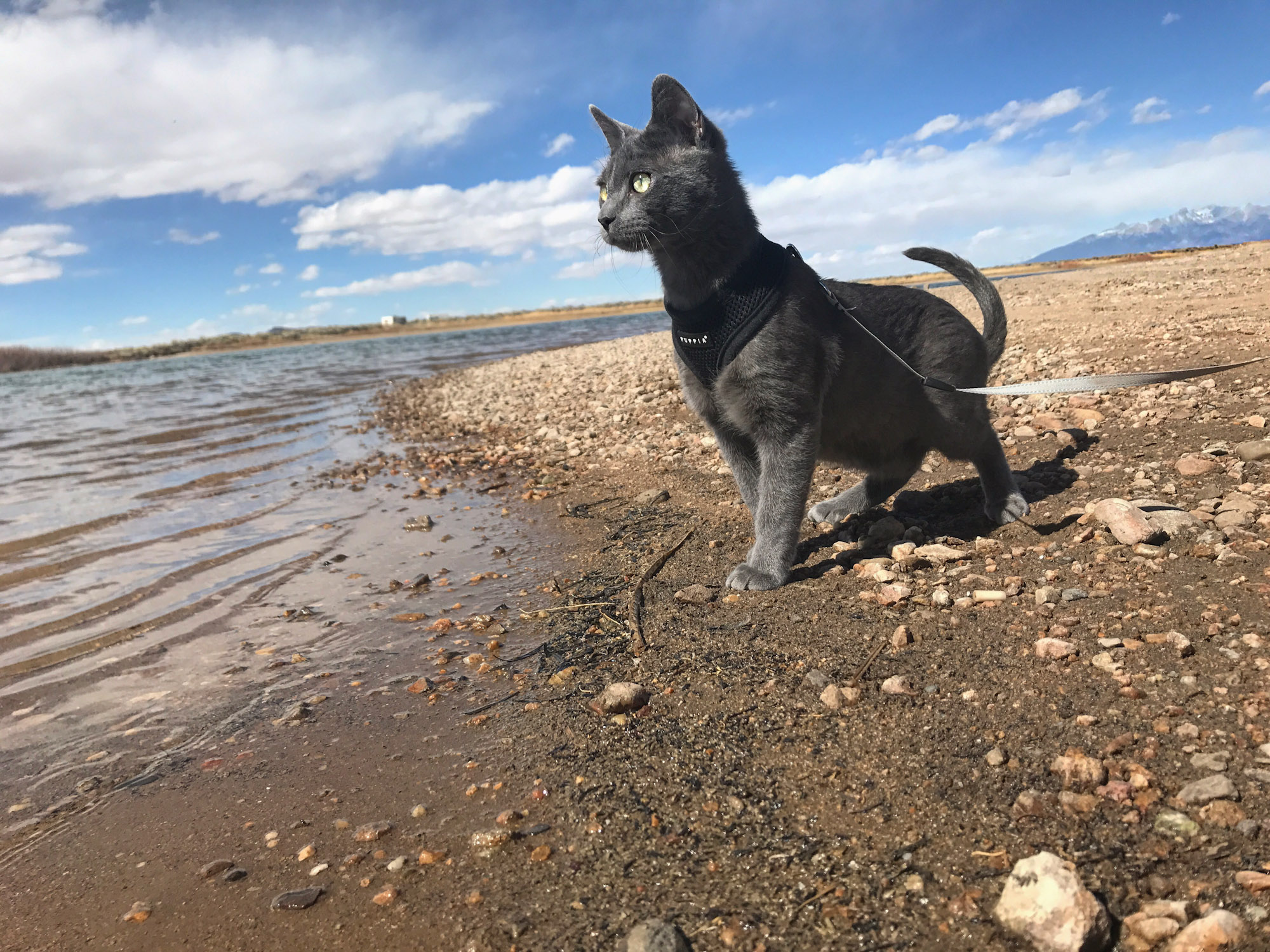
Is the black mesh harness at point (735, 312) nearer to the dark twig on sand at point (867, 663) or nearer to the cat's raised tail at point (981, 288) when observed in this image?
the cat's raised tail at point (981, 288)

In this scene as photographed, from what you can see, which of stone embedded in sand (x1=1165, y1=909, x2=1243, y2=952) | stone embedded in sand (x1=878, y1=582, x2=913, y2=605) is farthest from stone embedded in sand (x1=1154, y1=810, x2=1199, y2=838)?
stone embedded in sand (x1=878, y1=582, x2=913, y2=605)

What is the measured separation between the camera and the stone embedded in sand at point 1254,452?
12.1 feet

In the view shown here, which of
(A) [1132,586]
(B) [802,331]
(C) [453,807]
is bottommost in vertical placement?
(C) [453,807]

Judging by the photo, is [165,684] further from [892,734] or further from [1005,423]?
[1005,423]

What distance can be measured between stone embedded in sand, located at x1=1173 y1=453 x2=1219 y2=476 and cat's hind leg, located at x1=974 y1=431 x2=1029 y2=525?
0.82 m

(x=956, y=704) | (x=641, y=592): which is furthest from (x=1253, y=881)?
(x=641, y=592)

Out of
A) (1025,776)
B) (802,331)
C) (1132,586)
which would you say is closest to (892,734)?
(1025,776)

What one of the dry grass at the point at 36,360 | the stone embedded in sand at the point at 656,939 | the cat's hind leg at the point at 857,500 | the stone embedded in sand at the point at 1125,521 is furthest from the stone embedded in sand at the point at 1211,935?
the dry grass at the point at 36,360

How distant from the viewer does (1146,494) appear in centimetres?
361

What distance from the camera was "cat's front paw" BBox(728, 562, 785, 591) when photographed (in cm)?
339

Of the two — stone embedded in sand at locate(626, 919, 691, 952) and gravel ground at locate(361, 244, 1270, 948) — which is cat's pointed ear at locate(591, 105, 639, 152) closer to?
gravel ground at locate(361, 244, 1270, 948)

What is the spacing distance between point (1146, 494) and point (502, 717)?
136 inches

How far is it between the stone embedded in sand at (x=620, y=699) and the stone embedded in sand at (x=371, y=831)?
2.60 ft

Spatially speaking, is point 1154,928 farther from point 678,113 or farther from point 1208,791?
point 678,113
